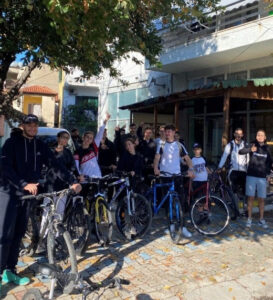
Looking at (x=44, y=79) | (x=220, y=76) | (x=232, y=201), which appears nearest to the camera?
(x=232, y=201)

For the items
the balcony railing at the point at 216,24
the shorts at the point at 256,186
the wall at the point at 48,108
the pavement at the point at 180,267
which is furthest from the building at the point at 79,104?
the pavement at the point at 180,267

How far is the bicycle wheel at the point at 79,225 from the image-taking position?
4.67m

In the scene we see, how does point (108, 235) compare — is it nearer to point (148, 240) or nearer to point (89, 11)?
point (148, 240)

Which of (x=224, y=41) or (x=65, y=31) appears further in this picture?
(x=224, y=41)

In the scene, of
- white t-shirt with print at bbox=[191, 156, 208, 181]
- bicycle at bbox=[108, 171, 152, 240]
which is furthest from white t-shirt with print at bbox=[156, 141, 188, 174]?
white t-shirt with print at bbox=[191, 156, 208, 181]

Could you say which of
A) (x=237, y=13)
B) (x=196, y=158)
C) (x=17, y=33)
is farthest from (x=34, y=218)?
(x=237, y=13)

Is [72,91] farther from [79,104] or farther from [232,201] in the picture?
[232,201]

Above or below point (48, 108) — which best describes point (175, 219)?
below

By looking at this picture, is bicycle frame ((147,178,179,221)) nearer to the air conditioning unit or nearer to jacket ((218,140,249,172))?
jacket ((218,140,249,172))

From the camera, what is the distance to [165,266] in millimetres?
4496

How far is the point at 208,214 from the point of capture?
5891 millimetres

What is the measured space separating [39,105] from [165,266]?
31.6 meters

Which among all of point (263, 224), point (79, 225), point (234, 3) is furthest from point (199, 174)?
point (234, 3)

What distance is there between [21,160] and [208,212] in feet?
11.7
